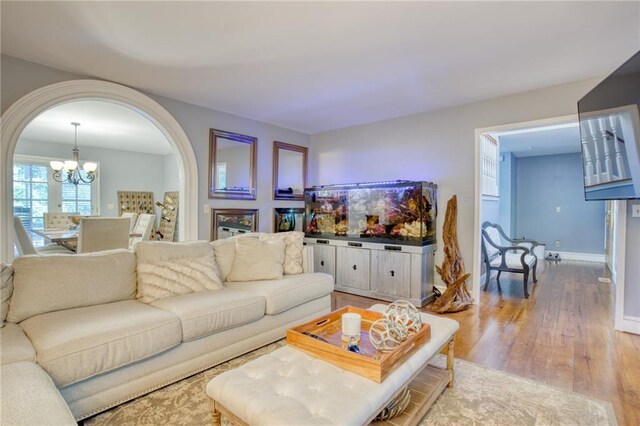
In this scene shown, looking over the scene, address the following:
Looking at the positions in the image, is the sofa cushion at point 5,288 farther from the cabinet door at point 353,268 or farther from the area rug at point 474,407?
the cabinet door at point 353,268

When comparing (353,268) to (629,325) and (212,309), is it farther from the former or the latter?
(629,325)

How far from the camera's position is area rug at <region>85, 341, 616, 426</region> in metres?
1.71

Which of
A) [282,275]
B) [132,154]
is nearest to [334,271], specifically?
[282,275]

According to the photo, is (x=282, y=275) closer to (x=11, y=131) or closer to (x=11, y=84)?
(x=11, y=131)

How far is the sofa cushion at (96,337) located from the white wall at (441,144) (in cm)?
338

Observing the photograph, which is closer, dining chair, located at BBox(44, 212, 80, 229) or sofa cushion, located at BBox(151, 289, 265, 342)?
sofa cushion, located at BBox(151, 289, 265, 342)

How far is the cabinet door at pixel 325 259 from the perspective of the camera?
4457 mm

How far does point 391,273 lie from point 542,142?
14.6 ft

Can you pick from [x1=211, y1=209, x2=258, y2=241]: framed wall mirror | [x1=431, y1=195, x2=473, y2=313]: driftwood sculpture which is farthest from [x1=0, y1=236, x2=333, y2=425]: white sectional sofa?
[x1=431, y1=195, x2=473, y2=313]: driftwood sculpture

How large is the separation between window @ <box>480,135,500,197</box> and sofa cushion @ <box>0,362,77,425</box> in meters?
4.61

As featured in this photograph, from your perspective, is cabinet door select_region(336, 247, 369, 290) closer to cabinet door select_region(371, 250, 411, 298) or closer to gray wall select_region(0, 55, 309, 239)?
cabinet door select_region(371, 250, 411, 298)

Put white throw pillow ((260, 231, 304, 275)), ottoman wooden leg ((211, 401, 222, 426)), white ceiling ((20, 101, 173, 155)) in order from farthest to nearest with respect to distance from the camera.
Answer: white ceiling ((20, 101, 173, 155))
white throw pillow ((260, 231, 304, 275))
ottoman wooden leg ((211, 401, 222, 426))

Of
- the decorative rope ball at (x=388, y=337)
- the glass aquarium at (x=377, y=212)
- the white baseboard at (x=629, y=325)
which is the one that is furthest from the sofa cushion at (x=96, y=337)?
the white baseboard at (x=629, y=325)

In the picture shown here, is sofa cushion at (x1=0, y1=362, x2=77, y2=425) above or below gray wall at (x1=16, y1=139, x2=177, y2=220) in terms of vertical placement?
below
